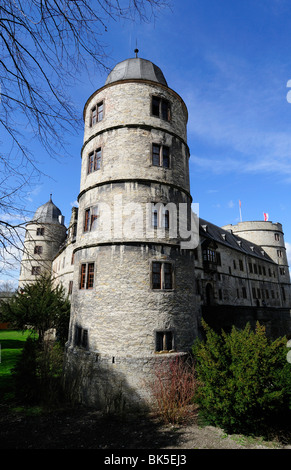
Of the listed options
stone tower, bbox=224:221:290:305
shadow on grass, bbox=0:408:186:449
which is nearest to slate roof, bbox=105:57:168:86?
shadow on grass, bbox=0:408:186:449

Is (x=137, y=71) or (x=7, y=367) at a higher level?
(x=137, y=71)

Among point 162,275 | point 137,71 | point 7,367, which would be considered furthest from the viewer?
point 7,367

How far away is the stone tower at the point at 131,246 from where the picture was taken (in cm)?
1094

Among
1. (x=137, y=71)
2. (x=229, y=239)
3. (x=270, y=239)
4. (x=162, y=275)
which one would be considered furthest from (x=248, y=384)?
(x=270, y=239)

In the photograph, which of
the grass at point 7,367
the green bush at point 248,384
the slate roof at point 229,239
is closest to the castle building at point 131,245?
the green bush at point 248,384

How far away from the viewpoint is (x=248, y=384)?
7.61m

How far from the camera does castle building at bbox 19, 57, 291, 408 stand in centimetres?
1094

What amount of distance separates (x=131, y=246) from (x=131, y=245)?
0.16ft

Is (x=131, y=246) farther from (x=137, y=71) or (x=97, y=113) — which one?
(x=137, y=71)

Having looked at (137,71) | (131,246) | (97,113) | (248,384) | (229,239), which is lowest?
(248,384)

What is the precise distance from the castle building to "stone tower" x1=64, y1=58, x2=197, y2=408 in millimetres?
49

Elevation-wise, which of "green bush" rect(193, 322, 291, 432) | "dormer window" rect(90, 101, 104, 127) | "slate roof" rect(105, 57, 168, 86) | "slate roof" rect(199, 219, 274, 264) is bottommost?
"green bush" rect(193, 322, 291, 432)

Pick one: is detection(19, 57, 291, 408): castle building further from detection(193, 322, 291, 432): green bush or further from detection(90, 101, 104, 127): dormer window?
detection(193, 322, 291, 432): green bush
